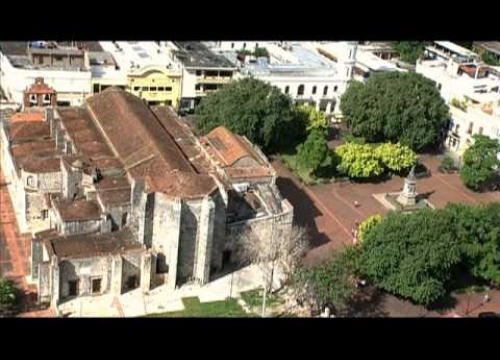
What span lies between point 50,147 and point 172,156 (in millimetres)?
6483

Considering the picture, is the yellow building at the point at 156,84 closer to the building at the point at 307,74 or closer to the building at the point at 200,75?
the building at the point at 200,75

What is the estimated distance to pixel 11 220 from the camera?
1159 inches

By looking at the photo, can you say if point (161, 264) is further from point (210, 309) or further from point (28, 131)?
point (28, 131)

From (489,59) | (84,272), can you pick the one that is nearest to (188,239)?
(84,272)

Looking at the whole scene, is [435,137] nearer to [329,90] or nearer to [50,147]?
[329,90]

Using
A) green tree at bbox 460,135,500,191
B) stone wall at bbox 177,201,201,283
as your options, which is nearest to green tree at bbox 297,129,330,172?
green tree at bbox 460,135,500,191

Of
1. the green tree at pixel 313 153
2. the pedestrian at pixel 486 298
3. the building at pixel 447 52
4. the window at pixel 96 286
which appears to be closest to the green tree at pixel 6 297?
the window at pixel 96 286

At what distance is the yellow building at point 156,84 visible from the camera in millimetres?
40781

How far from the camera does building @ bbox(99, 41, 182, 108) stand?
133ft

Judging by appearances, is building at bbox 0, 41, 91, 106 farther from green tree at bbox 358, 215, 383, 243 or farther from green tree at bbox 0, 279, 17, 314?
green tree at bbox 358, 215, 383, 243

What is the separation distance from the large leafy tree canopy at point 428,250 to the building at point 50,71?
19.6m

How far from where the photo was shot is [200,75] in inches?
1661
